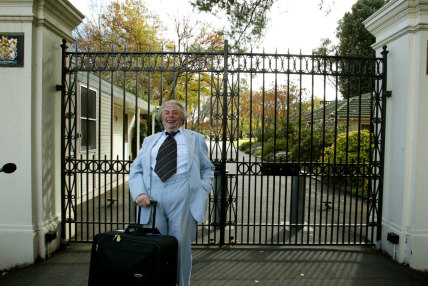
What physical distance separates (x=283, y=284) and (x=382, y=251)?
6.37 feet

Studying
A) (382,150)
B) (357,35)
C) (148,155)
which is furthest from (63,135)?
(357,35)

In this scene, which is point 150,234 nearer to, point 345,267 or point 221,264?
point 221,264

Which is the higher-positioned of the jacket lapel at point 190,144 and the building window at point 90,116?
the building window at point 90,116

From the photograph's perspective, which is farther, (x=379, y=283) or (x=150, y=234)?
(x=379, y=283)

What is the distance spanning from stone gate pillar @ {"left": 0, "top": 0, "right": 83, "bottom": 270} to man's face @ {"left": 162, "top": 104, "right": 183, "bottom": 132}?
2.09 m

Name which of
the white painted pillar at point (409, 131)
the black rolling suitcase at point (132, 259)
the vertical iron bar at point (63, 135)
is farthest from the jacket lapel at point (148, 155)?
the white painted pillar at point (409, 131)

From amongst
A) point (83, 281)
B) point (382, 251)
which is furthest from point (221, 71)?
point (382, 251)

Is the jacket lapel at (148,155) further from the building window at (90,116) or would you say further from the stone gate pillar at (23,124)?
the building window at (90,116)

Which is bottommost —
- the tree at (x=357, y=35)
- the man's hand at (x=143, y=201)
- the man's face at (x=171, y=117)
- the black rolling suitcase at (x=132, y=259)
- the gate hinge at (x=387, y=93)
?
the black rolling suitcase at (x=132, y=259)

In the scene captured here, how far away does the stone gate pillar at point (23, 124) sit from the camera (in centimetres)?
368

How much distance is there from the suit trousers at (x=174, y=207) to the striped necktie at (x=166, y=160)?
49mm

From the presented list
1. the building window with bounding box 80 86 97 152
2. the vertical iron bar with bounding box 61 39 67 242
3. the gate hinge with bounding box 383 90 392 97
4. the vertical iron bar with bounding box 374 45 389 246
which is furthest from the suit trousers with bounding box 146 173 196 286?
the building window with bounding box 80 86 97 152

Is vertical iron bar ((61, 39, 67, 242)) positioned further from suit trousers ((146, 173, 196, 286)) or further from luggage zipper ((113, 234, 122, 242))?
luggage zipper ((113, 234, 122, 242))

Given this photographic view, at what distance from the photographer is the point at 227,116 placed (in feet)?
14.3
